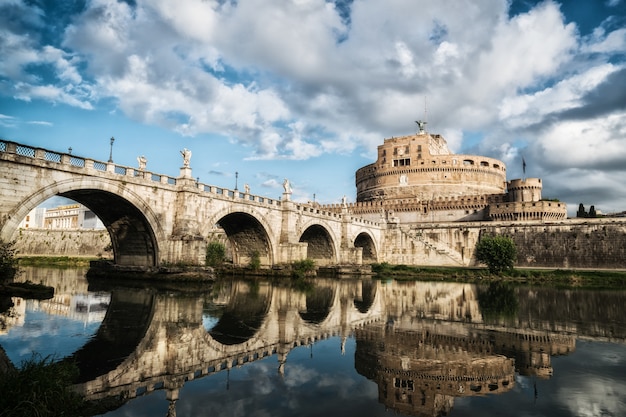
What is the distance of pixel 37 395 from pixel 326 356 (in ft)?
22.2

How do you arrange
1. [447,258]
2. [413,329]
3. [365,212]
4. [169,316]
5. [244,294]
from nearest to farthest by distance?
[413,329], [169,316], [244,294], [447,258], [365,212]

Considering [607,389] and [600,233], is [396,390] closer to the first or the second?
[607,389]

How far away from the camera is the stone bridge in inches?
812

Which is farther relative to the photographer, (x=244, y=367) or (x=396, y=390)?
(x=244, y=367)

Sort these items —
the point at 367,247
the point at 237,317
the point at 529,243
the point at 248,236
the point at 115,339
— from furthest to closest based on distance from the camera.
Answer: the point at 367,247 → the point at 529,243 → the point at 248,236 → the point at 237,317 → the point at 115,339

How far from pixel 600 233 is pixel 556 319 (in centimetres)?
3814

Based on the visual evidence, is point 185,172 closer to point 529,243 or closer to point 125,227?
point 125,227

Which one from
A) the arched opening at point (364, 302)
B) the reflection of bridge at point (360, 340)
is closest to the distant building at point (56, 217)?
the arched opening at point (364, 302)

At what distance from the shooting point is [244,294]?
23141 millimetres

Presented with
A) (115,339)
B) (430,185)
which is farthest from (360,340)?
(430,185)

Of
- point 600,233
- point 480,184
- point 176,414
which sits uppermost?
point 480,184

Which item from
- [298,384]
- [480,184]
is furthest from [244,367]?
[480,184]

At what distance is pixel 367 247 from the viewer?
193 ft

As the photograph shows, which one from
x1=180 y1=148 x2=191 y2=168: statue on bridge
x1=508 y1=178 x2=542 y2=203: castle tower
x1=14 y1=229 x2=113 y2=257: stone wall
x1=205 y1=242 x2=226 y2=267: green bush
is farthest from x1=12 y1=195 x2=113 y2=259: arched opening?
x1=508 y1=178 x2=542 y2=203: castle tower
